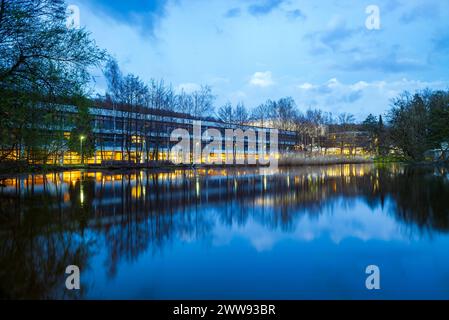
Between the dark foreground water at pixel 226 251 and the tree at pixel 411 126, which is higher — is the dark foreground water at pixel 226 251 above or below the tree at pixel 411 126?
below

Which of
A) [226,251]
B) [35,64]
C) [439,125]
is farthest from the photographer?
[439,125]

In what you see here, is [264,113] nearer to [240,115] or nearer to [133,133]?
[240,115]

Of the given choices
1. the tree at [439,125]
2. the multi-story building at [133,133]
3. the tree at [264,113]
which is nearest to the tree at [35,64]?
the multi-story building at [133,133]

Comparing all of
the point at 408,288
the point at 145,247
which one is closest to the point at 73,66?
the point at 145,247

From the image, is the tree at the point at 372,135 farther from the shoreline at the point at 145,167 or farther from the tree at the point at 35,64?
the tree at the point at 35,64

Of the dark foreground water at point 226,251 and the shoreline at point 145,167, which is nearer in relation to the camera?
the dark foreground water at point 226,251

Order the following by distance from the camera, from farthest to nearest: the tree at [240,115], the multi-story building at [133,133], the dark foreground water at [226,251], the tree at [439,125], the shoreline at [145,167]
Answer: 1. the tree at [240,115]
2. the multi-story building at [133,133]
3. the tree at [439,125]
4. the shoreline at [145,167]
5. the dark foreground water at [226,251]

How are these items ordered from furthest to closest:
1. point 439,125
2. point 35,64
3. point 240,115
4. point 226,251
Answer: point 240,115 < point 439,125 < point 35,64 < point 226,251

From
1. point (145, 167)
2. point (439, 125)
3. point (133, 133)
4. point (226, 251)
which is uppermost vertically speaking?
point (133, 133)

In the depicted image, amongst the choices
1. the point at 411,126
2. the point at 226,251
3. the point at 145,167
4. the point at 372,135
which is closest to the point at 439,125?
the point at 411,126

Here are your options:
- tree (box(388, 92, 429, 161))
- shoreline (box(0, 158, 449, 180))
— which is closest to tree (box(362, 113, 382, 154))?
shoreline (box(0, 158, 449, 180))

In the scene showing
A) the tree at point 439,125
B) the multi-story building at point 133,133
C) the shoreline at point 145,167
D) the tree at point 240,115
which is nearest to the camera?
the shoreline at point 145,167

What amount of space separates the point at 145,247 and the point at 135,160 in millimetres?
47339
